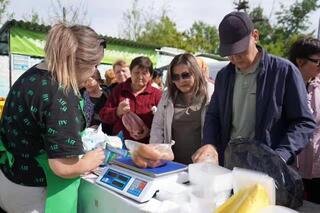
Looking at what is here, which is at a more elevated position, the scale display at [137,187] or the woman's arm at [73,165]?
the woman's arm at [73,165]

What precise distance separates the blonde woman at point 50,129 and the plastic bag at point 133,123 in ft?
3.33

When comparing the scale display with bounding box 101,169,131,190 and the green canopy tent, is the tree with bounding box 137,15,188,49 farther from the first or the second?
the scale display with bounding box 101,169,131,190

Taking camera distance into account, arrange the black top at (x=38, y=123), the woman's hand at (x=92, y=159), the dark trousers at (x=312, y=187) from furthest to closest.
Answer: the dark trousers at (x=312, y=187) < the woman's hand at (x=92, y=159) < the black top at (x=38, y=123)

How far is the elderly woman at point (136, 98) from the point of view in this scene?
8.54ft

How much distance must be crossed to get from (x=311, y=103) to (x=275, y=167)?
36.8 inches

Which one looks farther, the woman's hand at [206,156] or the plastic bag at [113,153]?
the plastic bag at [113,153]

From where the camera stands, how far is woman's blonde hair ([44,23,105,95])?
1.27m

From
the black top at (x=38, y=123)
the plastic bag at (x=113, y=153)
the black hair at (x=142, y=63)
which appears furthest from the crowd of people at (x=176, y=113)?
the black hair at (x=142, y=63)

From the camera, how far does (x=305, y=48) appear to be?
6.86 ft

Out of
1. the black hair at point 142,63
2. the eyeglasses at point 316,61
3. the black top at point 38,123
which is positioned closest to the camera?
the black top at point 38,123

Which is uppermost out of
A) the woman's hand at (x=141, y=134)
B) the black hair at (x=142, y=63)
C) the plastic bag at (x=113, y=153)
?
the black hair at (x=142, y=63)

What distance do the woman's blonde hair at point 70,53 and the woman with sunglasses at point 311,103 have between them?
1332 millimetres

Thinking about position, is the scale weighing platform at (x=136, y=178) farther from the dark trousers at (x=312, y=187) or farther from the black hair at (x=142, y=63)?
the black hair at (x=142, y=63)

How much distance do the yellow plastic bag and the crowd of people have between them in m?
0.35
